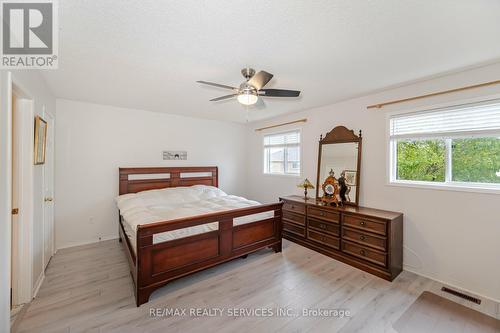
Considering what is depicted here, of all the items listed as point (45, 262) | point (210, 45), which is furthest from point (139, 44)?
point (45, 262)

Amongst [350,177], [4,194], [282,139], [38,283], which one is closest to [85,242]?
[38,283]

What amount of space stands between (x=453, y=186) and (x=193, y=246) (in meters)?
3.20

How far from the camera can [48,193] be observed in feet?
9.90

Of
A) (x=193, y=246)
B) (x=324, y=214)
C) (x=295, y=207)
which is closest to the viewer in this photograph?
(x=193, y=246)

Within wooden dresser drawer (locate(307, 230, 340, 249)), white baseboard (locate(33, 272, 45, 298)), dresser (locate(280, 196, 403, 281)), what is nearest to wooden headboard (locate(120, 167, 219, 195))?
white baseboard (locate(33, 272, 45, 298))

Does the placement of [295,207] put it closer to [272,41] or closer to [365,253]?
[365,253]

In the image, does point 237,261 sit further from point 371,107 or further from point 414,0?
point 414,0

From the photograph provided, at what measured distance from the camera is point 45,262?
111 inches

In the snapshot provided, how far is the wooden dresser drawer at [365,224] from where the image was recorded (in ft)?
8.89

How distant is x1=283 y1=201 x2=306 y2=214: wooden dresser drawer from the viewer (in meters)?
3.70

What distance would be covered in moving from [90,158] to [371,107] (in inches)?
188

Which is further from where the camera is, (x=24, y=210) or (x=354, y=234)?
(x=354, y=234)

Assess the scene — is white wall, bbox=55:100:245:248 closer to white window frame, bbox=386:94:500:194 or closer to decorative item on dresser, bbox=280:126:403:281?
decorative item on dresser, bbox=280:126:403:281

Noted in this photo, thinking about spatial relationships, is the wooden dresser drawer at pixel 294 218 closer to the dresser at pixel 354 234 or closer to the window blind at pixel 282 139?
the dresser at pixel 354 234
